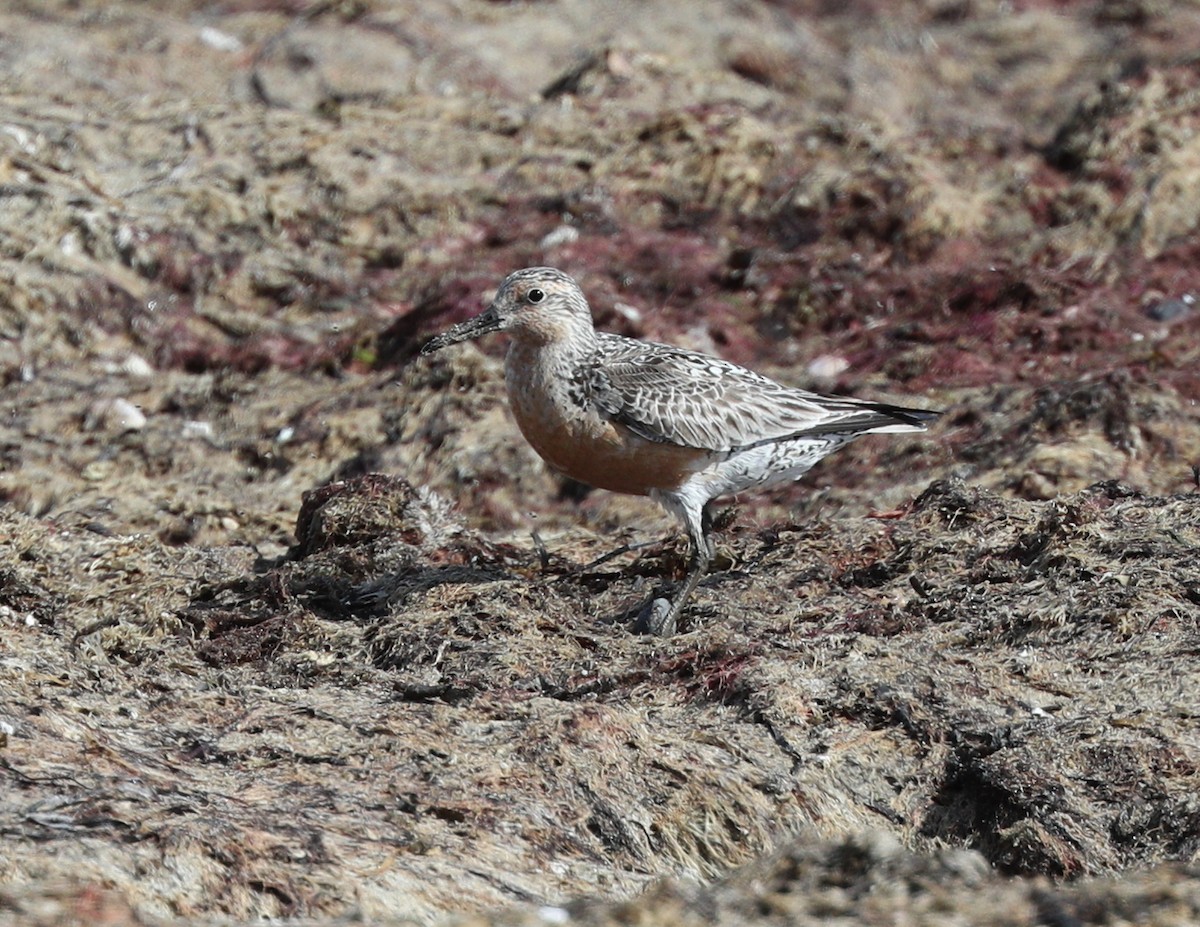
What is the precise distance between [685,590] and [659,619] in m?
0.33

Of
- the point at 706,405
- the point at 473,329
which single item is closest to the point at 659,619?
the point at 706,405

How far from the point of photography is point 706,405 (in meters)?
8.59

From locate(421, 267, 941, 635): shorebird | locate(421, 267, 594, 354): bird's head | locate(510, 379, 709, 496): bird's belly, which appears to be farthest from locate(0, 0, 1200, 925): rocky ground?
locate(421, 267, 594, 354): bird's head

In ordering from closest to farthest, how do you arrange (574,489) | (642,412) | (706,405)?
(642,412), (706,405), (574,489)

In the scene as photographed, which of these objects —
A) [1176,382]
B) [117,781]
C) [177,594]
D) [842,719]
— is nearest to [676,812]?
[842,719]

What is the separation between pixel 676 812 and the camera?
5.86 m

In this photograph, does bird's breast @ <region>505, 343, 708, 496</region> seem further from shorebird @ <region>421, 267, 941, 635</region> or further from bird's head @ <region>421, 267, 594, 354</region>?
bird's head @ <region>421, 267, 594, 354</region>

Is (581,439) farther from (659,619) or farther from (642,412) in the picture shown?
(659,619)

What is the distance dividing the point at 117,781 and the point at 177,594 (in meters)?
2.91

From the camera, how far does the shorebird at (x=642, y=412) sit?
8.39 metres

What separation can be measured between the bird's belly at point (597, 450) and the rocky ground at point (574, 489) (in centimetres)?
54

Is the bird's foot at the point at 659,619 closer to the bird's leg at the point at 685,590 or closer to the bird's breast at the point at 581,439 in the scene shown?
the bird's leg at the point at 685,590

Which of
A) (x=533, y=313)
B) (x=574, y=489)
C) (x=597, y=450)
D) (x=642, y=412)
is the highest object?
(x=533, y=313)

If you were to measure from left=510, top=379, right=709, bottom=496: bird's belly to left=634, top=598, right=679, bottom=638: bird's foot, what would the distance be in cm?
86
